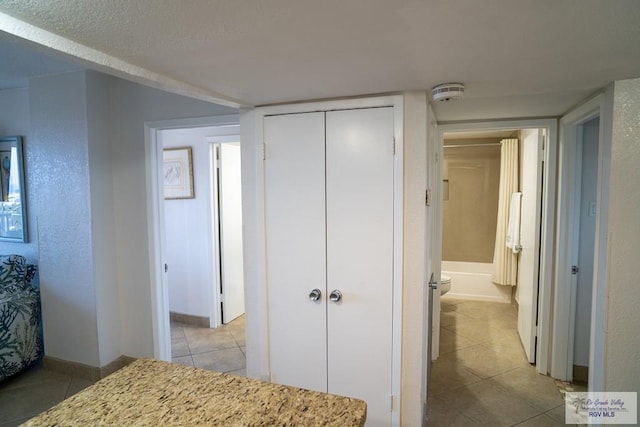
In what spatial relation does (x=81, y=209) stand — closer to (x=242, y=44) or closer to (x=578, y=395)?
(x=242, y=44)

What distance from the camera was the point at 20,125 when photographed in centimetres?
312

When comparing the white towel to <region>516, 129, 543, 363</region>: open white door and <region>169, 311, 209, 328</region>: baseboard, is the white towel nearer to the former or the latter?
<region>516, 129, 543, 363</region>: open white door

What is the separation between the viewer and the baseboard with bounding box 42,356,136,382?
2.79 metres

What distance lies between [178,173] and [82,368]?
2024 mm

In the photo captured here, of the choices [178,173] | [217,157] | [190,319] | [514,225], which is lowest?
[190,319]

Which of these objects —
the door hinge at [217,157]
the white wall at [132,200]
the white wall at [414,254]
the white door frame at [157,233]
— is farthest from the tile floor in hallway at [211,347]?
the door hinge at [217,157]

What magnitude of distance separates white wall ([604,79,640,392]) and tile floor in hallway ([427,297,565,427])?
90 cm

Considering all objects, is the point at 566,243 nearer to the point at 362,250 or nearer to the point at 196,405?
the point at 362,250

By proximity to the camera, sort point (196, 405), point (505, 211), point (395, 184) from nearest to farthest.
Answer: point (196, 405), point (395, 184), point (505, 211)

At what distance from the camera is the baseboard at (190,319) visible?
394 cm

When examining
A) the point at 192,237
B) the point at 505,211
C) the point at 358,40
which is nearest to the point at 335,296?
the point at 358,40

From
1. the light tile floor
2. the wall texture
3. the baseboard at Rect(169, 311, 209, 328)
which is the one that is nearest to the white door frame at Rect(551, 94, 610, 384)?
the wall texture

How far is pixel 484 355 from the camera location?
327cm

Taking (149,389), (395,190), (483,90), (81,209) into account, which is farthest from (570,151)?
(81,209)
